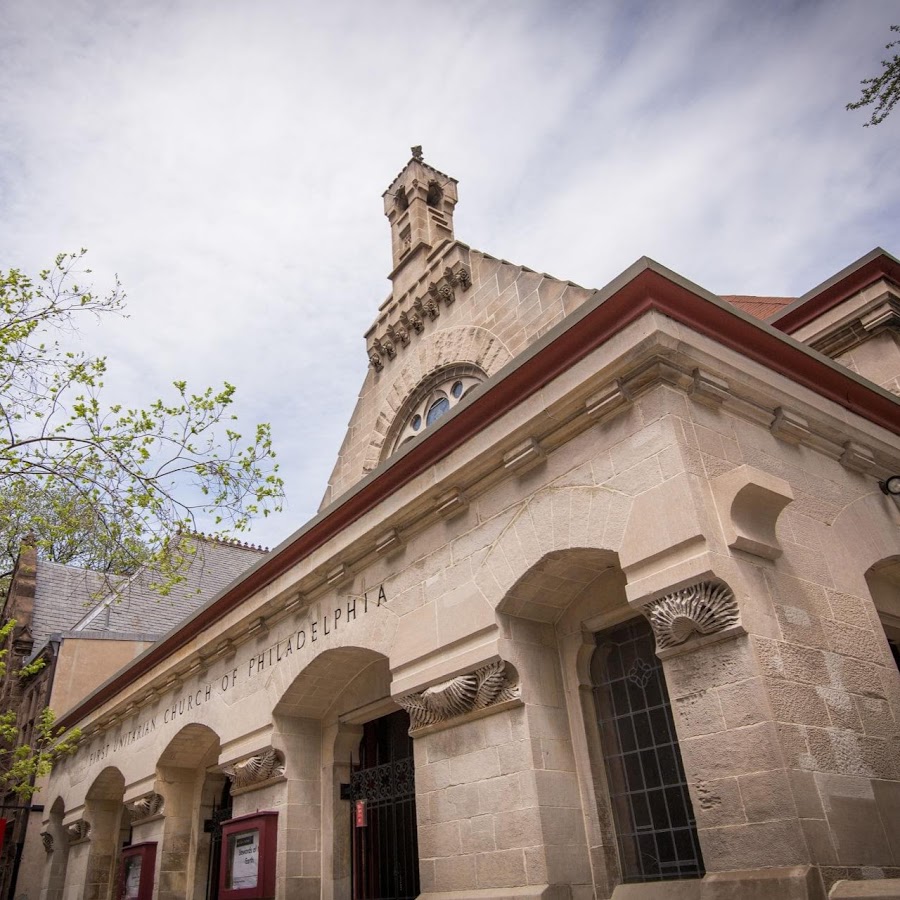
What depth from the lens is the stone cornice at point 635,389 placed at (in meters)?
5.93

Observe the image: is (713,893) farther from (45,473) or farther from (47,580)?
(47,580)

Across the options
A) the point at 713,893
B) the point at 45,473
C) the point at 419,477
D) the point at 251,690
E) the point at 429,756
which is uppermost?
the point at 45,473

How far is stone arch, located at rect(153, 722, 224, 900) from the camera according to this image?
11.1 meters

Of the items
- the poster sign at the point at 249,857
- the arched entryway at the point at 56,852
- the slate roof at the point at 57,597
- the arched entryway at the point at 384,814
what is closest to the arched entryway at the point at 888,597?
the arched entryway at the point at 384,814

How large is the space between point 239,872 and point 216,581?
15833mm

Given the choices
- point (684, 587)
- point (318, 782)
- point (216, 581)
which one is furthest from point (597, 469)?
point (216, 581)

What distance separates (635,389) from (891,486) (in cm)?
288

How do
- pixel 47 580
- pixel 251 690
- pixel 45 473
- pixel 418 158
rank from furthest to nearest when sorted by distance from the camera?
pixel 47 580 → pixel 418 158 → pixel 45 473 → pixel 251 690

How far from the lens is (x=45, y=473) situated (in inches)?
413

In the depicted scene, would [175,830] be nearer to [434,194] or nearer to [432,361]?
[432,361]

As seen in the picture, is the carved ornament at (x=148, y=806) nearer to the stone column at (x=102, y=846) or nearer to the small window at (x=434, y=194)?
the stone column at (x=102, y=846)

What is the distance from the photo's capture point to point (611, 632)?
688 cm

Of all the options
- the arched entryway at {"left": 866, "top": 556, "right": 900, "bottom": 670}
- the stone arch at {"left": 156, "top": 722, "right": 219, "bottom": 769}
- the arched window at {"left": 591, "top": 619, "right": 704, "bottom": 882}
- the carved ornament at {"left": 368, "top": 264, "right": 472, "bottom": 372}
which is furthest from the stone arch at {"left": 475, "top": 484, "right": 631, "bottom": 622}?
the carved ornament at {"left": 368, "top": 264, "right": 472, "bottom": 372}

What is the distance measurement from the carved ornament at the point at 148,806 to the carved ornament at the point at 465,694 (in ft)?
20.8
